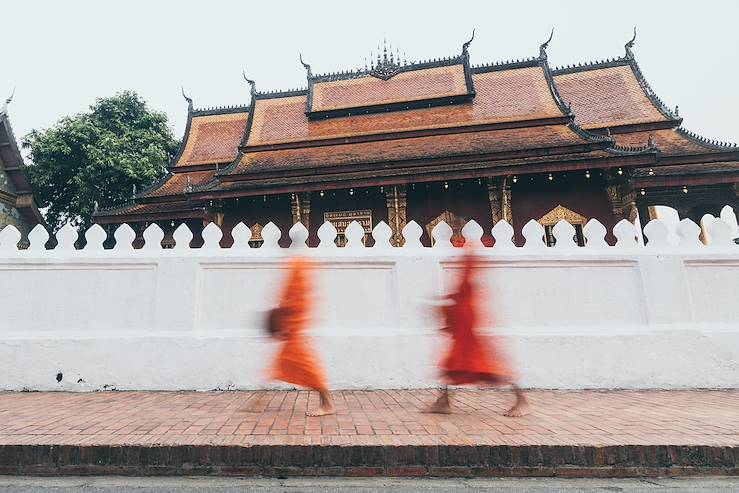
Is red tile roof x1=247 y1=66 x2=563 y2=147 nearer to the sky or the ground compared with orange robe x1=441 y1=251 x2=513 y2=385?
nearer to the sky

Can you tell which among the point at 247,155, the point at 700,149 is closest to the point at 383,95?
the point at 247,155

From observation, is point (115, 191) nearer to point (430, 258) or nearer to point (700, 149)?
point (430, 258)

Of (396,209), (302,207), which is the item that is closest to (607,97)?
(396,209)

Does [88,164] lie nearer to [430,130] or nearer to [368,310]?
[430,130]

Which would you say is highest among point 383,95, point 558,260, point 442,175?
point 383,95

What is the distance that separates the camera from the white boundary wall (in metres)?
3.96

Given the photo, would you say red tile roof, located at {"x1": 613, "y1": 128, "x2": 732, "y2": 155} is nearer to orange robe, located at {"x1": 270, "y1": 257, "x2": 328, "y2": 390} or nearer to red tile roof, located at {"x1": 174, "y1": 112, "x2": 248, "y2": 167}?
orange robe, located at {"x1": 270, "y1": 257, "x2": 328, "y2": 390}

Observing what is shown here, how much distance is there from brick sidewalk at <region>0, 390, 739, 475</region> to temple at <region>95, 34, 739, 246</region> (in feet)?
22.9

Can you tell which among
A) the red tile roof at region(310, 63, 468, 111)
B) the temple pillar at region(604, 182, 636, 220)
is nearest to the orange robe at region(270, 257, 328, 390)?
the temple pillar at region(604, 182, 636, 220)

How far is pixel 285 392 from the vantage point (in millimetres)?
3885

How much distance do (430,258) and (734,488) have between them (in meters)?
2.64

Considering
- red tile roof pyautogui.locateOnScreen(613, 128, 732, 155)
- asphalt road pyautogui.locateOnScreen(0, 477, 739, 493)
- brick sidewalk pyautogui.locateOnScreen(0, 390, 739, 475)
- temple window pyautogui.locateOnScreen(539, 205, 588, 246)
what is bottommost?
asphalt road pyautogui.locateOnScreen(0, 477, 739, 493)

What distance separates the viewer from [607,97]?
43.8 feet

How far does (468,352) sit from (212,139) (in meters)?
15.1
